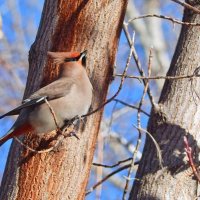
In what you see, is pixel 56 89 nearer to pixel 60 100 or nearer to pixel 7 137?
pixel 60 100

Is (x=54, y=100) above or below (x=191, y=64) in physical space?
below

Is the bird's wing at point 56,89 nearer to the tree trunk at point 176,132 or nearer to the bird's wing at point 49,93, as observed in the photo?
the bird's wing at point 49,93

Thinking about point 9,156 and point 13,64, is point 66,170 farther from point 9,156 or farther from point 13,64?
point 13,64

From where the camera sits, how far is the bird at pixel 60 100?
3.29 m

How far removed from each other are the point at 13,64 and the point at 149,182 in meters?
5.35

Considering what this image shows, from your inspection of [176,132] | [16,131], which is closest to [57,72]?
[16,131]

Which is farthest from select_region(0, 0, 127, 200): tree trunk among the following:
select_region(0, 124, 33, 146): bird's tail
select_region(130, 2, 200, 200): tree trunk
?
select_region(130, 2, 200, 200): tree trunk

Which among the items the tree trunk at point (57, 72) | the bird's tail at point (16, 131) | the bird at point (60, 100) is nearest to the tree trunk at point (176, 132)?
the tree trunk at point (57, 72)

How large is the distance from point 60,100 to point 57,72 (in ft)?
0.61

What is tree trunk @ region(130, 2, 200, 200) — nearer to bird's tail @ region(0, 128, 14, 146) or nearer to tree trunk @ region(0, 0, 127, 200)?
tree trunk @ region(0, 0, 127, 200)

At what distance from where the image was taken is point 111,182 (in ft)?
30.7

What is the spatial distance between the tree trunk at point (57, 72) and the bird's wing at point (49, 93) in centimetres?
10

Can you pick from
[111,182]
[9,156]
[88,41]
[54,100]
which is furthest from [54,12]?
[111,182]

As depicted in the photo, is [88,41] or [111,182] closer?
[88,41]
